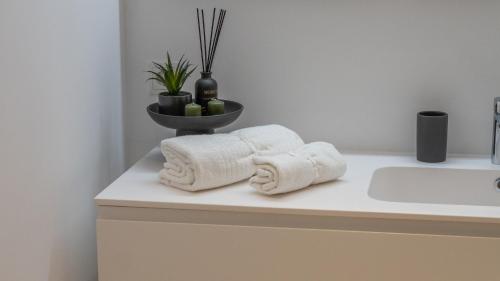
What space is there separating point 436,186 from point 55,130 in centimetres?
104

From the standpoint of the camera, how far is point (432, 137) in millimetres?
2004

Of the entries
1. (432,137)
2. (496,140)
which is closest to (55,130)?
(432,137)

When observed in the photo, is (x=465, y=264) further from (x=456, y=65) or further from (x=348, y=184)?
(x=456, y=65)

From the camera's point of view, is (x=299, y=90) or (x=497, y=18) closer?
(x=497, y=18)

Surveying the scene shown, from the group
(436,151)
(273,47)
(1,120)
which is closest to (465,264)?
(436,151)

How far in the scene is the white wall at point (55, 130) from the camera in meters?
1.53

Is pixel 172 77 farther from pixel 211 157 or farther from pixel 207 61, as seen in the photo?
pixel 211 157

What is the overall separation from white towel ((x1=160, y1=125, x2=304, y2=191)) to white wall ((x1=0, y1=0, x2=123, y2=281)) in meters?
0.25

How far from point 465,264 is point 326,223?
32 centimetres

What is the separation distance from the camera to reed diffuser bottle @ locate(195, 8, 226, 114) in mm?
2012

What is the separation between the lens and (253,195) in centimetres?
176

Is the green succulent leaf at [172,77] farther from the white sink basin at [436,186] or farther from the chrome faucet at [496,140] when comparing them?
the chrome faucet at [496,140]

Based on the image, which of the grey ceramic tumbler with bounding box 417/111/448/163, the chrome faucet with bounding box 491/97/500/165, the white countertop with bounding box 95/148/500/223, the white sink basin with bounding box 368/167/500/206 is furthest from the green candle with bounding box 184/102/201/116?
the chrome faucet with bounding box 491/97/500/165

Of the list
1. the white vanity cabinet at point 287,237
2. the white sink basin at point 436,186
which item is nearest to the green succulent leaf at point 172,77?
the white vanity cabinet at point 287,237
